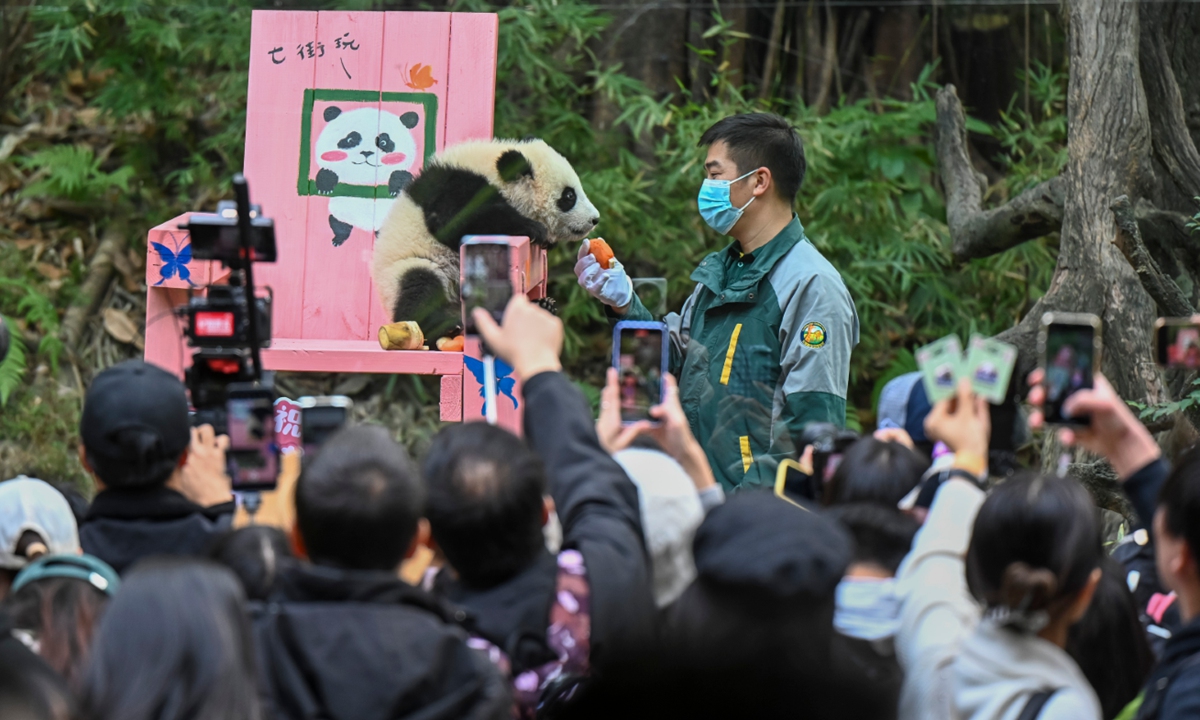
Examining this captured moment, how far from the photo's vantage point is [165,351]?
3.21 m

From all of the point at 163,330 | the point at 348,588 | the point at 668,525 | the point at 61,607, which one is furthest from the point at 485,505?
the point at 163,330

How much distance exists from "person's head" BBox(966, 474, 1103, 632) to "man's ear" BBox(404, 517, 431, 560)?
2.21 feet

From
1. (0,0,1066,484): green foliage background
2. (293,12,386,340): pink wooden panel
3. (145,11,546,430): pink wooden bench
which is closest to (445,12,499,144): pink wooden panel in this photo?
(145,11,546,430): pink wooden bench

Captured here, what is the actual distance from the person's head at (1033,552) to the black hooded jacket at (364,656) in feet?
1.93

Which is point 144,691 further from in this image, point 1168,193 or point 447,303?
point 1168,193

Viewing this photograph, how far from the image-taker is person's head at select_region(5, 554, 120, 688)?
1479 mm

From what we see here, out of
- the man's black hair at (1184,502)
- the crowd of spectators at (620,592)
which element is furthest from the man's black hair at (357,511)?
the man's black hair at (1184,502)

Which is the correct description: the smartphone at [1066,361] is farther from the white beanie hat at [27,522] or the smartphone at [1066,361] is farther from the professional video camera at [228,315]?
the white beanie hat at [27,522]

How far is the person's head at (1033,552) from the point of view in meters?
1.42

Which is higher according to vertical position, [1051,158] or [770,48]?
[770,48]

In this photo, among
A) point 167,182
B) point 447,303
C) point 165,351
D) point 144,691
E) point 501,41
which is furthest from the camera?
point 167,182

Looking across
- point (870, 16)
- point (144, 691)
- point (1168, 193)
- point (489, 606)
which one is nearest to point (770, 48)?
point (870, 16)

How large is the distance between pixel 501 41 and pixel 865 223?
1695mm

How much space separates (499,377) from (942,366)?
1963mm
